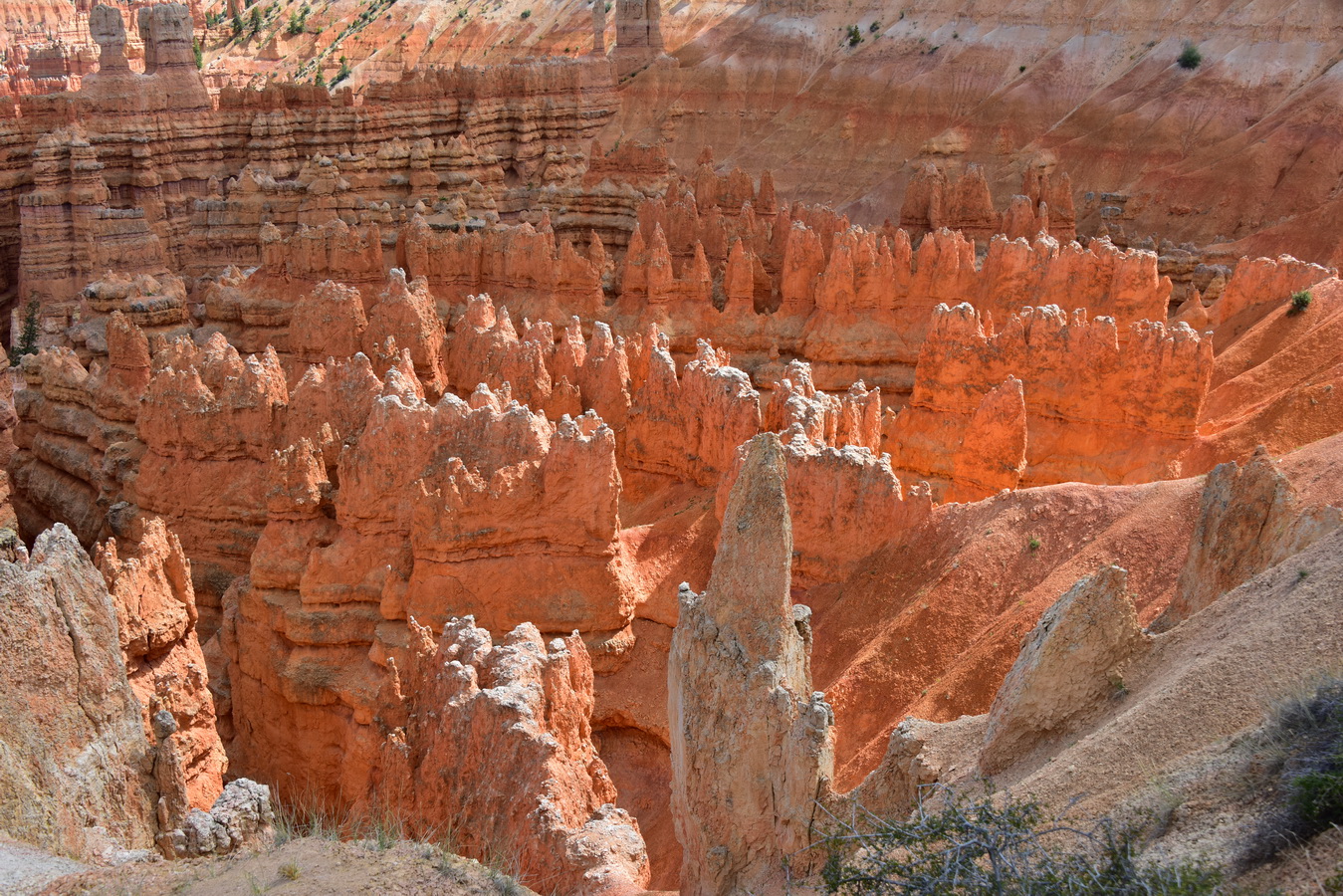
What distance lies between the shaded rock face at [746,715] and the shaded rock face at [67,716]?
4998 millimetres

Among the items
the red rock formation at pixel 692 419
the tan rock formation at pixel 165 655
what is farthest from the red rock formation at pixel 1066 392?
the tan rock formation at pixel 165 655

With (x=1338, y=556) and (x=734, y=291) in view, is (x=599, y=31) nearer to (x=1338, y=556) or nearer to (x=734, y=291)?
(x=734, y=291)

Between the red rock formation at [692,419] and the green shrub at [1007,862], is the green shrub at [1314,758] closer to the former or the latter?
the green shrub at [1007,862]

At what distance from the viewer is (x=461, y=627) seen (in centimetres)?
1438

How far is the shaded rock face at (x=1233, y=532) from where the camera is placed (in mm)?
12641

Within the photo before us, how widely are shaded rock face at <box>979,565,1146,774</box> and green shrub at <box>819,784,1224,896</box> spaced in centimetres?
161

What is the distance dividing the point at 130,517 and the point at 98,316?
1597 cm

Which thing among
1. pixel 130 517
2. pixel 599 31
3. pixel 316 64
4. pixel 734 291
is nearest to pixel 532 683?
pixel 130 517

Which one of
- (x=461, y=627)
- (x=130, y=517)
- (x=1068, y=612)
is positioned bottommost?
(x=130, y=517)

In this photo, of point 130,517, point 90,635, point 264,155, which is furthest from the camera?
point 264,155

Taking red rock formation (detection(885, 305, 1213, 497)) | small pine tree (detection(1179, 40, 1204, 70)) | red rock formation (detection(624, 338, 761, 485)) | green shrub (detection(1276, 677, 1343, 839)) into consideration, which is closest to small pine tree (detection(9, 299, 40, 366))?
red rock formation (detection(624, 338, 761, 485))

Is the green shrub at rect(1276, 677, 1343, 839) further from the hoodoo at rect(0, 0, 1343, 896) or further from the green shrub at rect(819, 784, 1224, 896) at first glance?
the green shrub at rect(819, 784, 1224, 896)

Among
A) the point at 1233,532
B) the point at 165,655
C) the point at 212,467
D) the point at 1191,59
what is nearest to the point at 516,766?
the point at 165,655

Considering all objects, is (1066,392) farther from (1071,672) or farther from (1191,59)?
(1191,59)
